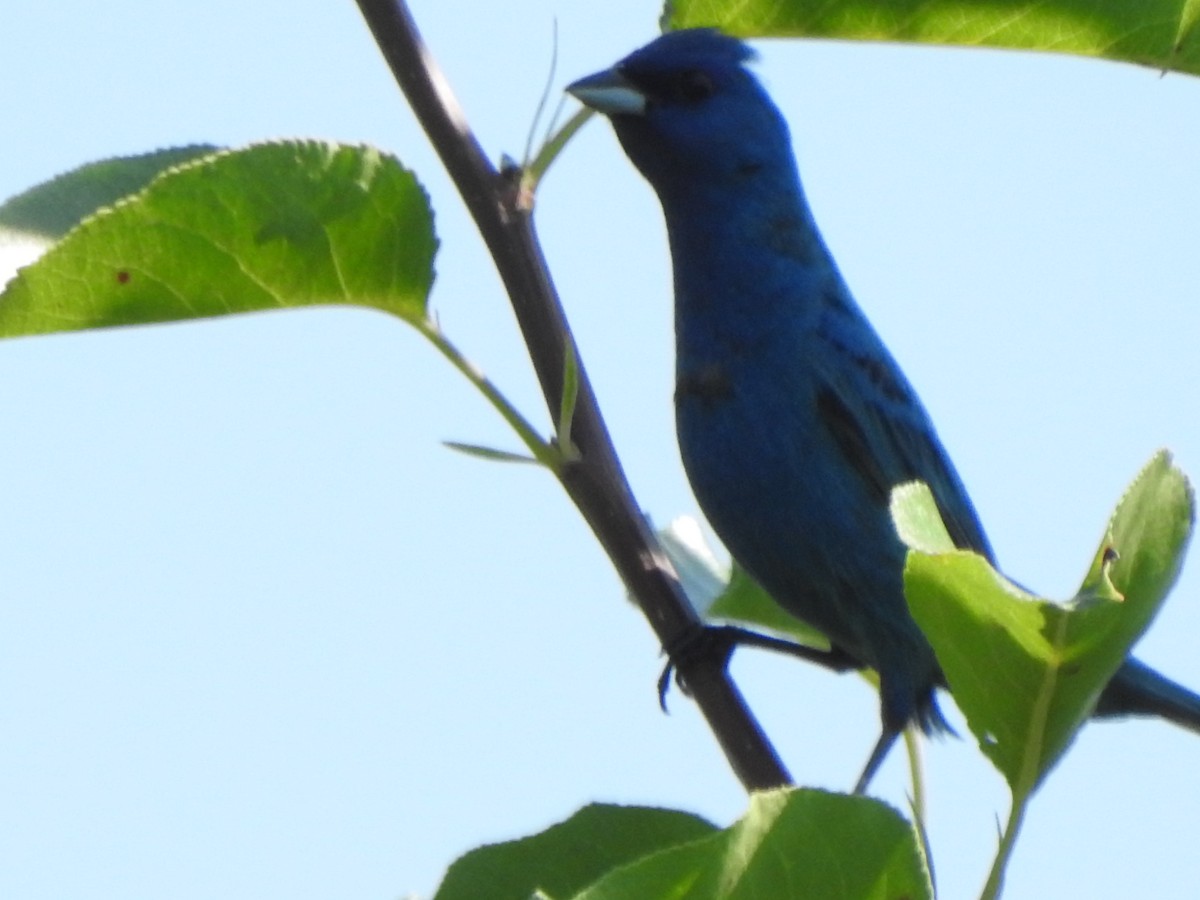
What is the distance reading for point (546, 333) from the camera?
240 cm

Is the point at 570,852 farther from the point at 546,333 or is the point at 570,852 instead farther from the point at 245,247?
the point at 245,247

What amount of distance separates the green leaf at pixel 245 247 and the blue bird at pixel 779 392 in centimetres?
204

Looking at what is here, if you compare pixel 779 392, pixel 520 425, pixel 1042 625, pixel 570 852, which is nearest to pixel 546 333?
pixel 520 425

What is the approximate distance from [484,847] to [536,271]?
30.4 inches

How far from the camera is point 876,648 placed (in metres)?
4.52

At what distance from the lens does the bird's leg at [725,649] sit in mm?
2615

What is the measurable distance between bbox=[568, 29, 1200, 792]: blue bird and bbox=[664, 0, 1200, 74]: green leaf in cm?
168

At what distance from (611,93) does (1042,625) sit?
3.05 metres

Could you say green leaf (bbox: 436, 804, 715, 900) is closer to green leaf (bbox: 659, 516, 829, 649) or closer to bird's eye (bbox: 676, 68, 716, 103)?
green leaf (bbox: 659, 516, 829, 649)

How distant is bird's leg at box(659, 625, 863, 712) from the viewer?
2.62 m

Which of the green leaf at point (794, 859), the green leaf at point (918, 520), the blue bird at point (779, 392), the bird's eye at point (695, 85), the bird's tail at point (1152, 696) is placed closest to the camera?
the green leaf at point (794, 859)

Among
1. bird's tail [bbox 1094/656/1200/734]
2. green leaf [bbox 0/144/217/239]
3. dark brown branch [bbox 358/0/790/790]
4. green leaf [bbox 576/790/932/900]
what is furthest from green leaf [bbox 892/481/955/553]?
bird's tail [bbox 1094/656/1200/734]

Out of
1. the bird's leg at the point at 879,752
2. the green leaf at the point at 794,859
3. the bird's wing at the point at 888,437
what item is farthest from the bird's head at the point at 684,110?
the green leaf at the point at 794,859

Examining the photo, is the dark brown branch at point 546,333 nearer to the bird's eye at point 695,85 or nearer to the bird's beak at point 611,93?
the bird's beak at point 611,93
